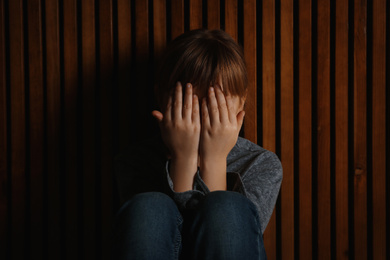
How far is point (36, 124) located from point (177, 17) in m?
0.45

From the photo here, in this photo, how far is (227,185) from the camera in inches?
21.8

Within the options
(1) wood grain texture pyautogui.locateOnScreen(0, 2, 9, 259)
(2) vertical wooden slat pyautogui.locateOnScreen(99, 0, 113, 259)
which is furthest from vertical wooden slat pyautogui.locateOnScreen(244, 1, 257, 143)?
(1) wood grain texture pyautogui.locateOnScreen(0, 2, 9, 259)

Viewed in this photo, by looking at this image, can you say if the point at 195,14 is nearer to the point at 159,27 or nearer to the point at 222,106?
the point at 159,27

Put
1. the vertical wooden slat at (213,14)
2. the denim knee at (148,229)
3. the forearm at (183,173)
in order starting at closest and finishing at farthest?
the denim knee at (148,229), the forearm at (183,173), the vertical wooden slat at (213,14)

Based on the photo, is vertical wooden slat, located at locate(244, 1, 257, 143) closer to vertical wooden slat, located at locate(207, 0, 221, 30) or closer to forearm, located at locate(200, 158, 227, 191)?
vertical wooden slat, located at locate(207, 0, 221, 30)

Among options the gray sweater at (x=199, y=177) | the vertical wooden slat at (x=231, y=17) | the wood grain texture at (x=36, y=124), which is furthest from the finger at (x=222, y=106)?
the wood grain texture at (x=36, y=124)
